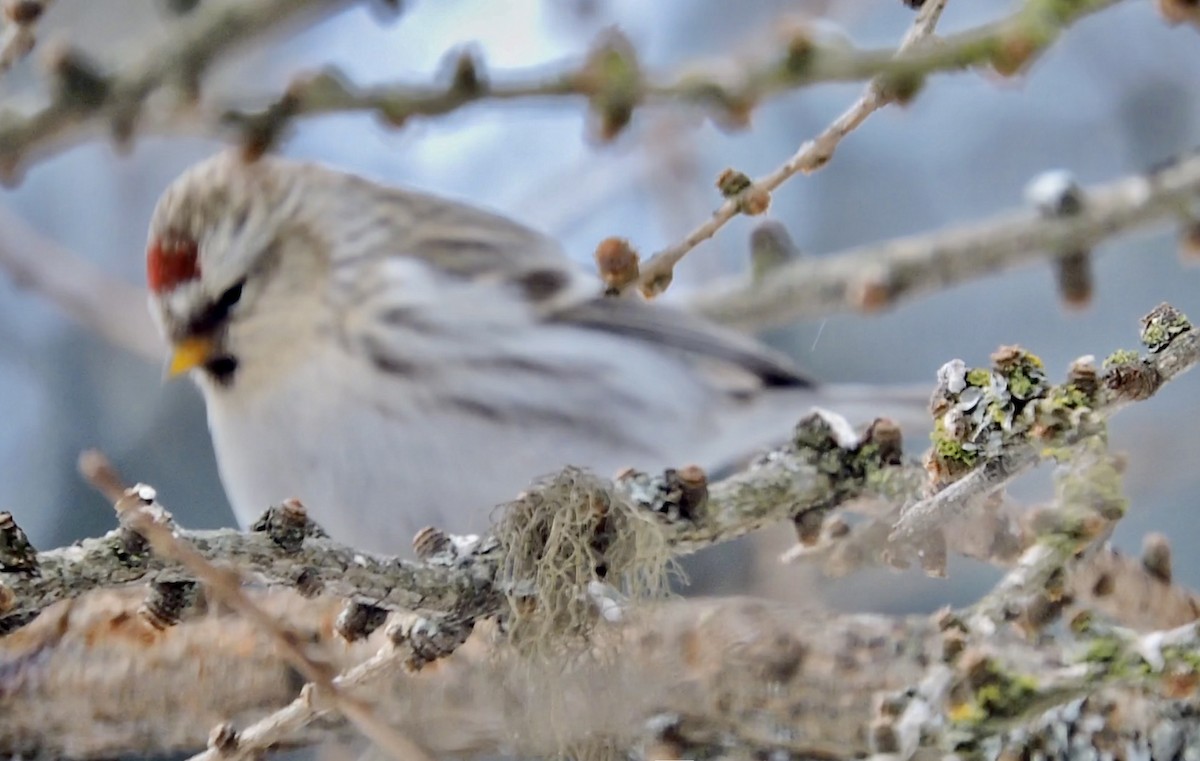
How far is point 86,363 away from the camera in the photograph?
6.44 feet

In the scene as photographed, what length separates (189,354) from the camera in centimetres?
125

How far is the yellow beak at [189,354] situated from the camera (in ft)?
4.03

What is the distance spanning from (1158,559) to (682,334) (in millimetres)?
717

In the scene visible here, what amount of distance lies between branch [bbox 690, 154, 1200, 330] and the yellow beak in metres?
0.59

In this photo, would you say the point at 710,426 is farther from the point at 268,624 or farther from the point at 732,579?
the point at 268,624

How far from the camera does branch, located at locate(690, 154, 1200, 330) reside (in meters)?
1.08

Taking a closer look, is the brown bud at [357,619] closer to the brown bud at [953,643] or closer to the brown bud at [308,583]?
the brown bud at [308,583]

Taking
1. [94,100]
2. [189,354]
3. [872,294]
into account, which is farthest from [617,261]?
[189,354]

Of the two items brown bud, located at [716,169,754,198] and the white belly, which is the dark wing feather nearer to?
the white belly

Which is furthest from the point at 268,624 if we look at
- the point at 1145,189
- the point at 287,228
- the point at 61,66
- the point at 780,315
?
the point at 780,315

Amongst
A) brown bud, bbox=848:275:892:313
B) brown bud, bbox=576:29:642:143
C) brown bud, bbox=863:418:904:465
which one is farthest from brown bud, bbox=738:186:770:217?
brown bud, bbox=848:275:892:313

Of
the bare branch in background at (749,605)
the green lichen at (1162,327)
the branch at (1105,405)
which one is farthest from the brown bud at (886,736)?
the green lichen at (1162,327)

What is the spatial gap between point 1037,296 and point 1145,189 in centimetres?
75

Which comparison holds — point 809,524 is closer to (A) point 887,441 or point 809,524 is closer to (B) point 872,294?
(A) point 887,441
